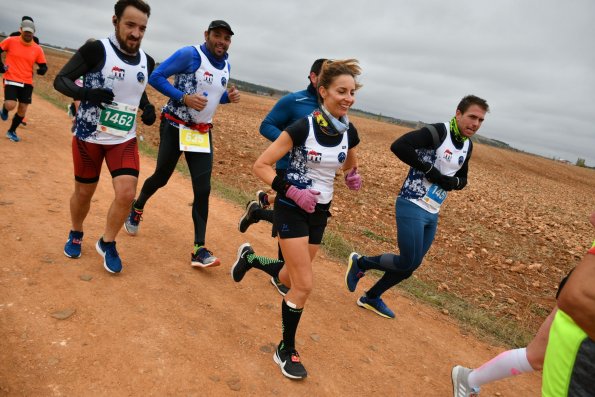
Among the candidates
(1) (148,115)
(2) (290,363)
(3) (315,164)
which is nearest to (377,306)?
(2) (290,363)

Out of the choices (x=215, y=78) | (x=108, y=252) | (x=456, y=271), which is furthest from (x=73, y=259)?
(x=456, y=271)

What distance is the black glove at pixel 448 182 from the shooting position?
428 cm

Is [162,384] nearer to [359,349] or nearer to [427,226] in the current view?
[359,349]

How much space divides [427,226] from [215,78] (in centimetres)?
286

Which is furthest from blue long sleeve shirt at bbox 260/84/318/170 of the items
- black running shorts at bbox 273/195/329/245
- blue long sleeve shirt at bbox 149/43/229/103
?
black running shorts at bbox 273/195/329/245

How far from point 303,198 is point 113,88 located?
7.23 feet

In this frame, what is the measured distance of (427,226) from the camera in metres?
4.47

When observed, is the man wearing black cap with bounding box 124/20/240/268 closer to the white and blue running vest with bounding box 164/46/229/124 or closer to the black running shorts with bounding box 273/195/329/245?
the white and blue running vest with bounding box 164/46/229/124

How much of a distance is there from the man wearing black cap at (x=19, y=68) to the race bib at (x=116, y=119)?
641cm

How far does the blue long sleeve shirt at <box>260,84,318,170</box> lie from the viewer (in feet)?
14.5

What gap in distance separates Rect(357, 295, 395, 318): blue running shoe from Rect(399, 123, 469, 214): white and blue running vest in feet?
4.14

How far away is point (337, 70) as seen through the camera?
3238 millimetres

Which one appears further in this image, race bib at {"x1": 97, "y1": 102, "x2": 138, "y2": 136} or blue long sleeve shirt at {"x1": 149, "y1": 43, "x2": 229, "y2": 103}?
blue long sleeve shirt at {"x1": 149, "y1": 43, "x2": 229, "y2": 103}

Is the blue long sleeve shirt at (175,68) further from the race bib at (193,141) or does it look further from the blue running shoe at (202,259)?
the blue running shoe at (202,259)
